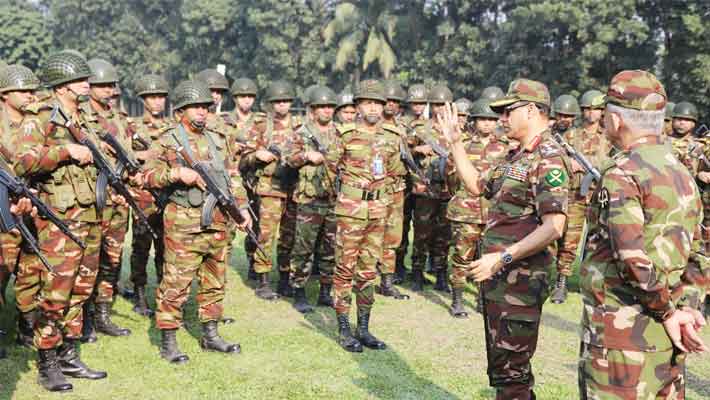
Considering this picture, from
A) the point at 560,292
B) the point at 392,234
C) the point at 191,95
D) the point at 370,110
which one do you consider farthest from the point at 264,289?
the point at 560,292

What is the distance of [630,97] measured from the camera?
274cm

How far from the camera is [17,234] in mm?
5008

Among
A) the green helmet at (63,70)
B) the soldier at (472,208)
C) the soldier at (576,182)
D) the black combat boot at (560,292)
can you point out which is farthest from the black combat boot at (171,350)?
the black combat boot at (560,292)

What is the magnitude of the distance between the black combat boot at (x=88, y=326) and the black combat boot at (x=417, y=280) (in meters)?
3.94

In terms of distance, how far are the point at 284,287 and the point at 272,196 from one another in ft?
3.76

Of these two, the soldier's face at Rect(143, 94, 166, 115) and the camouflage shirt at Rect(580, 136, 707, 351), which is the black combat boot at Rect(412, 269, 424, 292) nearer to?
the soldier's face at Rect(143, 94, 166, 115)

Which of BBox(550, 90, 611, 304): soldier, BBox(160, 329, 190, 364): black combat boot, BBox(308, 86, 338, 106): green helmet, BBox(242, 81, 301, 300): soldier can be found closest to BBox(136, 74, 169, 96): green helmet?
BBox(242, 81, 301, 300): soldier

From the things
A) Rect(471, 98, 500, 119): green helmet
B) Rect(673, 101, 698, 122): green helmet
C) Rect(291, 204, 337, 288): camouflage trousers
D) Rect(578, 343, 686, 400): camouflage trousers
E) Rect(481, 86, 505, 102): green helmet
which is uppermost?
Rect(481, 86, 505, 102): green helmet

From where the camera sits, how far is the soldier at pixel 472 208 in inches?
272

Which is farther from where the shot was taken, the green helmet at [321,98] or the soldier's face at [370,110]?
the green helmet at [321,98]

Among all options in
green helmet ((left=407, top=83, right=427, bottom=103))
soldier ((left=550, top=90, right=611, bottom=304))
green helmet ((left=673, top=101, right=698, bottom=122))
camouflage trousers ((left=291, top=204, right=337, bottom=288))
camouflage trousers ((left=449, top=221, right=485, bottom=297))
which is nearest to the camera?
camouflage trousers ((left=449, top=221, right=485, bottom=297))

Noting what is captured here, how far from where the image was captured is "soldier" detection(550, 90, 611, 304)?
7840 mm

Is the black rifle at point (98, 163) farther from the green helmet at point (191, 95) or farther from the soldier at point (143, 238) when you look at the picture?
the soldier at point (143, 238)

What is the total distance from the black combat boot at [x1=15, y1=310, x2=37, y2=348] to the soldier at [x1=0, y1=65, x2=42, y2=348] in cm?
58
